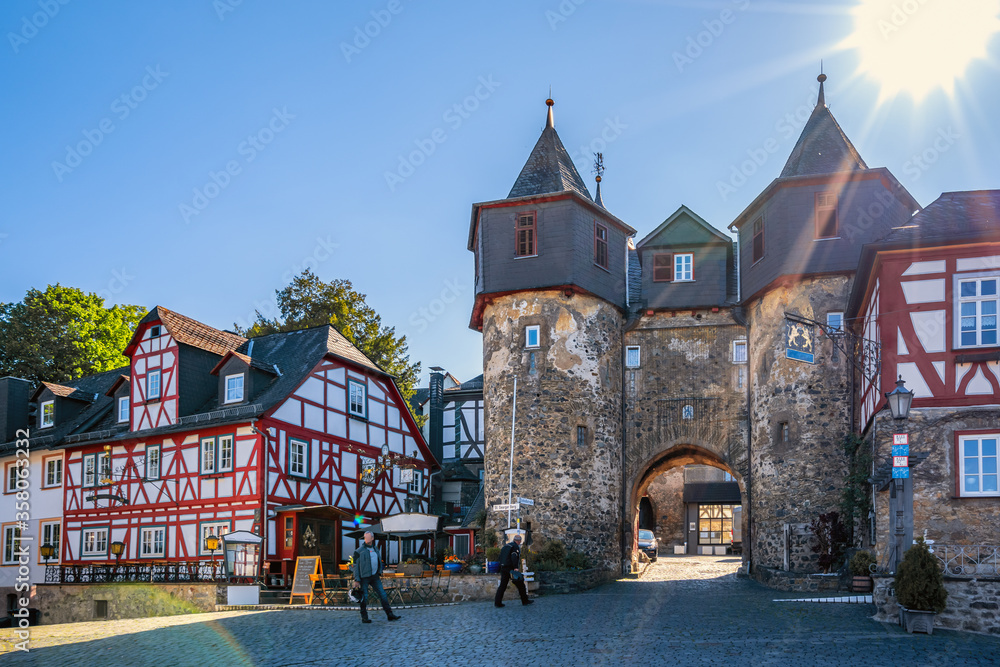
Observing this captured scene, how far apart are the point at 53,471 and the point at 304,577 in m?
15.1

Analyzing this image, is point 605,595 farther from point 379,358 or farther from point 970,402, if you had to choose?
point 379,358

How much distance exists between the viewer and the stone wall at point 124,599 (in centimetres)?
2708

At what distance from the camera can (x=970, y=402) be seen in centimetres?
1936

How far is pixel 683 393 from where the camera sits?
30.9 m

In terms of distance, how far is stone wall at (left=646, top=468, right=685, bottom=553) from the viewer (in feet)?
175

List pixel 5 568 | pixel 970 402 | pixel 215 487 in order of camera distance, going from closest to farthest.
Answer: pixel 970 402, pixel 215 487, pixel 5 568

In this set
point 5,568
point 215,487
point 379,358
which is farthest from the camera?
point 379,358

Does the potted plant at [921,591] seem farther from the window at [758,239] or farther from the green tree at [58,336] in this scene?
the green tree at [58,336]

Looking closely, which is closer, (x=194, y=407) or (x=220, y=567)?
(x=220, y=567)

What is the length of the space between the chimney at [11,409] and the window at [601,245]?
2214 cm

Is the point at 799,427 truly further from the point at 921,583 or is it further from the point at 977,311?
the point at 921,583

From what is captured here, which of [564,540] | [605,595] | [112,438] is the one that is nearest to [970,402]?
[605,595]

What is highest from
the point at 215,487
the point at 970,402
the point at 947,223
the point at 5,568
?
the point at 947,223

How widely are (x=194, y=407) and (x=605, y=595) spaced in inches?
590
